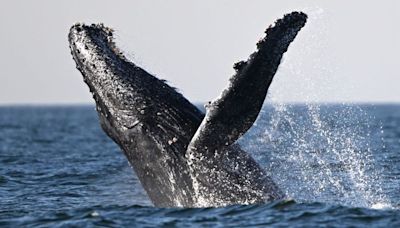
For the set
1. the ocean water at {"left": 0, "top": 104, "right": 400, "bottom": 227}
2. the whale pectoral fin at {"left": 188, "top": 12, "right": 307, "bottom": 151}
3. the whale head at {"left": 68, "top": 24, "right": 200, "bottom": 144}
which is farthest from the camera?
the whale head at {"left": 68, "top": 24, "right": 200, "bottom": 144}

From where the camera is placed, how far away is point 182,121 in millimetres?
13922

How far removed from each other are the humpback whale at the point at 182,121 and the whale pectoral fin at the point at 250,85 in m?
0.01

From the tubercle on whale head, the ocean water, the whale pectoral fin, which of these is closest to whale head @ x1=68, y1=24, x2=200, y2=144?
the tubercle on whale head

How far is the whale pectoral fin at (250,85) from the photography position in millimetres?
12250

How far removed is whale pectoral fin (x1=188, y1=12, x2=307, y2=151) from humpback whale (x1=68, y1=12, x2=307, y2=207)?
1cm

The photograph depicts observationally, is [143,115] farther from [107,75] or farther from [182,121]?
[107,75]

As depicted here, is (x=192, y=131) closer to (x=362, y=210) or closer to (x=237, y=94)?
(x=237, y=94)

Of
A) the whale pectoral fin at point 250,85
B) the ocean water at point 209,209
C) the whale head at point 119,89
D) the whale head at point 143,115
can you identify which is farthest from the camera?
the whale head at point 119,89

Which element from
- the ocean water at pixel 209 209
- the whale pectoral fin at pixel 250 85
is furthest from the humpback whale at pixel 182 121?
the ocean water at pixel 209 209

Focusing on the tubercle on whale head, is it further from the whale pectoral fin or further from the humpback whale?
the whale pectoral fin

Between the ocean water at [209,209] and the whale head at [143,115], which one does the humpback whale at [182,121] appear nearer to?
the whale head at [143,115]

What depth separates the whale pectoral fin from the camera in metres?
12.2

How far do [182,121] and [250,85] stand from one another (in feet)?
6.12

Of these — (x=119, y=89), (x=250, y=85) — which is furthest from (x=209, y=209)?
(x=119, y=89)
